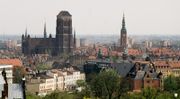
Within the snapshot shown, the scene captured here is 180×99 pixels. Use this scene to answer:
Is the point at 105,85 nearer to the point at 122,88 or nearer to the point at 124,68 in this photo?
the point at 122,88

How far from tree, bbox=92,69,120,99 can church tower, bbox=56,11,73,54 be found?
8504 centimetres

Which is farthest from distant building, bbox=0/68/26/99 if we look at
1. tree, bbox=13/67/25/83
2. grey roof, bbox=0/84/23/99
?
tree, bbox=13/67/25/83

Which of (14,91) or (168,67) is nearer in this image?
(14,91)

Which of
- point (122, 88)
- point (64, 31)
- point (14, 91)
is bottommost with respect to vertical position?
point (122, 88)

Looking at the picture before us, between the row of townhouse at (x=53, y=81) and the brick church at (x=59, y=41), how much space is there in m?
48.9

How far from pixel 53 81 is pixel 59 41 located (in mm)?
64560

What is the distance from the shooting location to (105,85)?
198ft

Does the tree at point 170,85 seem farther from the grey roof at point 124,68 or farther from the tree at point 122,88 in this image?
the grey roof at point 124,68

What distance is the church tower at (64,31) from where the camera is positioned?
148m

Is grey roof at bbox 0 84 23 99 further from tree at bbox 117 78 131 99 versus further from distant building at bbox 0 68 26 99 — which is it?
tree at bbox 117 78 131 99

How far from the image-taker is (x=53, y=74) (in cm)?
8488

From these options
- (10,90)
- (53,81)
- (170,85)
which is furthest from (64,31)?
(10,90)

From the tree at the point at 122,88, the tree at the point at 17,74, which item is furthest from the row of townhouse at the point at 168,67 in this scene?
the tree at the point at 122,88

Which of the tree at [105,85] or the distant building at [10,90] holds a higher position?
the distant building at [10,90]
